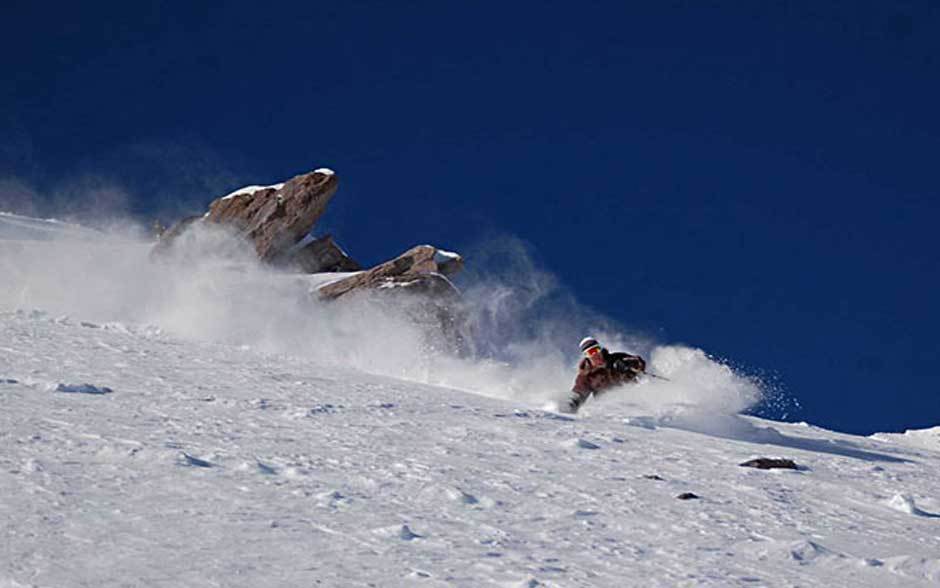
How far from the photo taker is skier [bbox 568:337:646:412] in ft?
48.8

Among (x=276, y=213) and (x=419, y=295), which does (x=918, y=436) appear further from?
(x=276, y=213)

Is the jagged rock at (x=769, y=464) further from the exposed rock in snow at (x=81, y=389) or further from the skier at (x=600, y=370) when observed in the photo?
the exposed rock in snow at (x=81, y=389)

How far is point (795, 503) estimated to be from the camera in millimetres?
8461

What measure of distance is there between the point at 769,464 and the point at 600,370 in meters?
4.87

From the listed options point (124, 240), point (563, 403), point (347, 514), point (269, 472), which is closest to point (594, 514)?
point (347, 514)

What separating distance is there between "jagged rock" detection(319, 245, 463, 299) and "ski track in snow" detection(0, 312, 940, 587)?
12.3 metres

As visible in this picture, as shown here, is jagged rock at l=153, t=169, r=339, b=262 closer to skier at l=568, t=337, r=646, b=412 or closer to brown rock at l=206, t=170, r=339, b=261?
brown rock at l=206, t=170, r=339, b=261

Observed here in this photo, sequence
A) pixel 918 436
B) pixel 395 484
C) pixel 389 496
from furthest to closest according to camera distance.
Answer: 1. pixel 918 436
2. pixel 395 484
3. pixel 389 496

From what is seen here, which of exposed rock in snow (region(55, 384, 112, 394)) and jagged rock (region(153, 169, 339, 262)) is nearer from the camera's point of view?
exposed rock in snow (region(55, 384, 112, 394))

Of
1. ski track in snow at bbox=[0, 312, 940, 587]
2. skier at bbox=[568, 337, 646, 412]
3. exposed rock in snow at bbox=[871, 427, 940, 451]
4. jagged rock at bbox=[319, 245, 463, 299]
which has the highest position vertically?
jagged rock at bbox=[319, 245, 463, 299]

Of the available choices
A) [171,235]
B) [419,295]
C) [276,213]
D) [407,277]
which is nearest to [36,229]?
[171,235]

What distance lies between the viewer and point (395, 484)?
739 cm

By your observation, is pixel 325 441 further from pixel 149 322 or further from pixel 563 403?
pixel 149 322

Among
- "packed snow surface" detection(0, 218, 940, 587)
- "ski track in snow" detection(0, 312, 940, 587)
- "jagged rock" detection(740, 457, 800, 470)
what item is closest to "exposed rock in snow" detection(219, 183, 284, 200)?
"packed snow surface" detection(0, 218, 940, 587)
